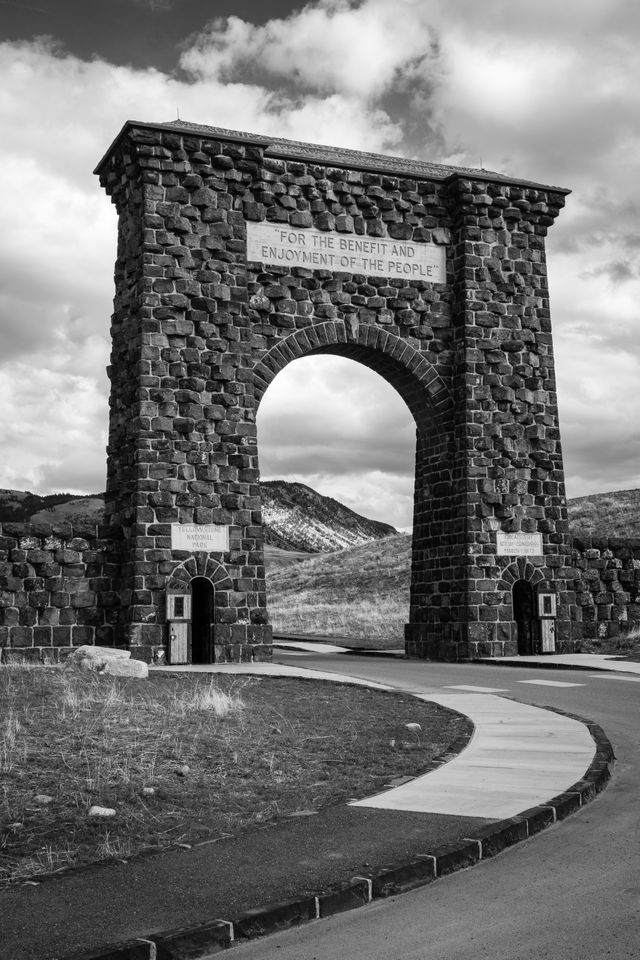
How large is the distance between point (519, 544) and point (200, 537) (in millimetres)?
7679

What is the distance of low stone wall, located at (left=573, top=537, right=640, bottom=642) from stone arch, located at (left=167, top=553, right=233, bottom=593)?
9.02 meters

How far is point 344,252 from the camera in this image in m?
23.6

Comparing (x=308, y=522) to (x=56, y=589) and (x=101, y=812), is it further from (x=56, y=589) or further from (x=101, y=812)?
(x=101, y=812)

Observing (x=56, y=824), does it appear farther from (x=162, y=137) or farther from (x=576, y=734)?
(x=162, y=137)

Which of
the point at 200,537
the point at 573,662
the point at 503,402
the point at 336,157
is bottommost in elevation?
the point at 573,662

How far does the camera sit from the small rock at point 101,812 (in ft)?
21.9

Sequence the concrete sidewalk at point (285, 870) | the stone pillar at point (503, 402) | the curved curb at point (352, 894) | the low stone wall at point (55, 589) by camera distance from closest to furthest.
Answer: the curved curb at point (352, 894) < the concrete sidewalk at point (285, 870) < the low stone wall at point (55, 589) < the stone pillar at point (503, 402)

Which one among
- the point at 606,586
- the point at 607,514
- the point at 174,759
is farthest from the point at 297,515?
the point at 174,759

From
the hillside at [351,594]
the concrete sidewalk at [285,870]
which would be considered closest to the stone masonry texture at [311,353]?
the hillside at [351,594]

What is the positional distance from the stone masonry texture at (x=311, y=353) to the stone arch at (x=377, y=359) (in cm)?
6

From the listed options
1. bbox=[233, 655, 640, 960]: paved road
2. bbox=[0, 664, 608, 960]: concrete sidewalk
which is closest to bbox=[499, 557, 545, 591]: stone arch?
bbox=[0, 664, 608, 960]: concrete sidewalk

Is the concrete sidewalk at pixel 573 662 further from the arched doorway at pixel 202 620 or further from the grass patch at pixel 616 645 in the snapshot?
the arched doorway at pixel 202 620

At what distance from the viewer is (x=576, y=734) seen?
33.1 feet

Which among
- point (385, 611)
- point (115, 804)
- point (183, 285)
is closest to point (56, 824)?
point (115, 804)
